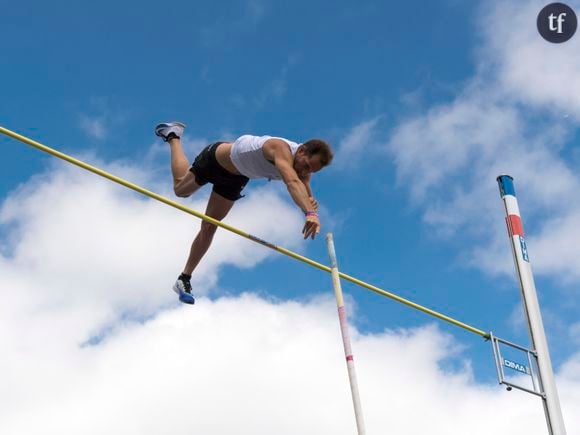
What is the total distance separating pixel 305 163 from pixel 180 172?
131 cm

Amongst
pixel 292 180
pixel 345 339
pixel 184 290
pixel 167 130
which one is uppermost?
pixel 167 130

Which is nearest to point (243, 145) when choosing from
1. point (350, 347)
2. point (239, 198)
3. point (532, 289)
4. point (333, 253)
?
point (239, 198)

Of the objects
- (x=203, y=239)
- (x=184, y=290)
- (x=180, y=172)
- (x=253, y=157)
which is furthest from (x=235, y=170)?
(x=184, y=290)

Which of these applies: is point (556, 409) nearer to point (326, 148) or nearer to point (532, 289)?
point (532, 289)

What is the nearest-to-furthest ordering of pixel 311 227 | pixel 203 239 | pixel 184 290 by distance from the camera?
pixel 311 227 → pixel 184 290 → pixel 203 239

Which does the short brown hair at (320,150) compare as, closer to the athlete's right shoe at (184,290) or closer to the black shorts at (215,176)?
the black shorts at (215,176)

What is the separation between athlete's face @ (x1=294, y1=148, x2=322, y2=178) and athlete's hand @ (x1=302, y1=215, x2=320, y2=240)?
2.02 ft

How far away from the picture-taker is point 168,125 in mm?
7969

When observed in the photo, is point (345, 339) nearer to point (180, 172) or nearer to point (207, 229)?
point (207, 229)

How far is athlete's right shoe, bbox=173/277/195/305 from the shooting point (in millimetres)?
7719

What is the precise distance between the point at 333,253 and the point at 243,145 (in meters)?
1.29

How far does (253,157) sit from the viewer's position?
7.38m

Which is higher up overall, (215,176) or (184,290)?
(215,176)

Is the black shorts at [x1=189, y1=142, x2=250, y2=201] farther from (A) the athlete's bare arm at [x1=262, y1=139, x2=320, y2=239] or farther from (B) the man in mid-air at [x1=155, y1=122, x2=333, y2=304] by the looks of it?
(A) the athlete's bare arm at [x1=262, y1=139, x2=320, y2=239]
